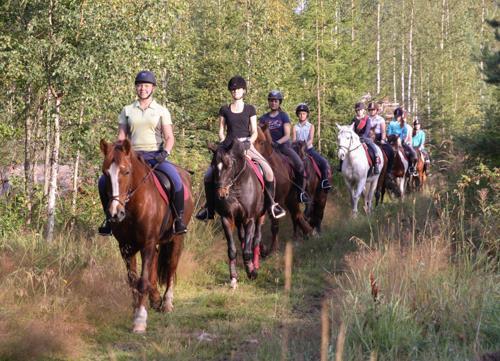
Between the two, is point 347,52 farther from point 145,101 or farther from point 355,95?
→ point 145,101

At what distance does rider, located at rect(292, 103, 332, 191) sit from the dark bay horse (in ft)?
12.3

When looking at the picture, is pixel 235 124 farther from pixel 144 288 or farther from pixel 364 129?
pixel 364 129

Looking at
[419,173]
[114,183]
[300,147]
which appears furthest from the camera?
[419,173]

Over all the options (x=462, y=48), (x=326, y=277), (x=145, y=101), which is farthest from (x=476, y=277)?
(x=462, y=48)

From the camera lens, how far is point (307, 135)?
45.9ft

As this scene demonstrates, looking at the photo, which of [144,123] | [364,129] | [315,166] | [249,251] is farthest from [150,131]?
[364,129]

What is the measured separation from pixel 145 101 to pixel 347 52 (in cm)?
1869

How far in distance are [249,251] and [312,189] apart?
4.27 m

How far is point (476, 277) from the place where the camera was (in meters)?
6.81

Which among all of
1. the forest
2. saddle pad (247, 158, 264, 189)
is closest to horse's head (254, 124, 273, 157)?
saddle pad (247, 158, 264, 189)

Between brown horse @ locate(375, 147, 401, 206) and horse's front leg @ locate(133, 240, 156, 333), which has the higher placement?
brown horse @ locate(375, 147, 401, 206)

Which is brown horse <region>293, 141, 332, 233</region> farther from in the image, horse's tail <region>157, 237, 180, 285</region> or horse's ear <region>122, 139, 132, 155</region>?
horse's ear <region>122, 139, 132, 155</region>

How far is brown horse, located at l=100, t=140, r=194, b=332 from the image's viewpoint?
6.93 m

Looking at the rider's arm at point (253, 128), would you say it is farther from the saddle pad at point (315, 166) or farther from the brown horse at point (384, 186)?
the brown horse at point (384, 186)
